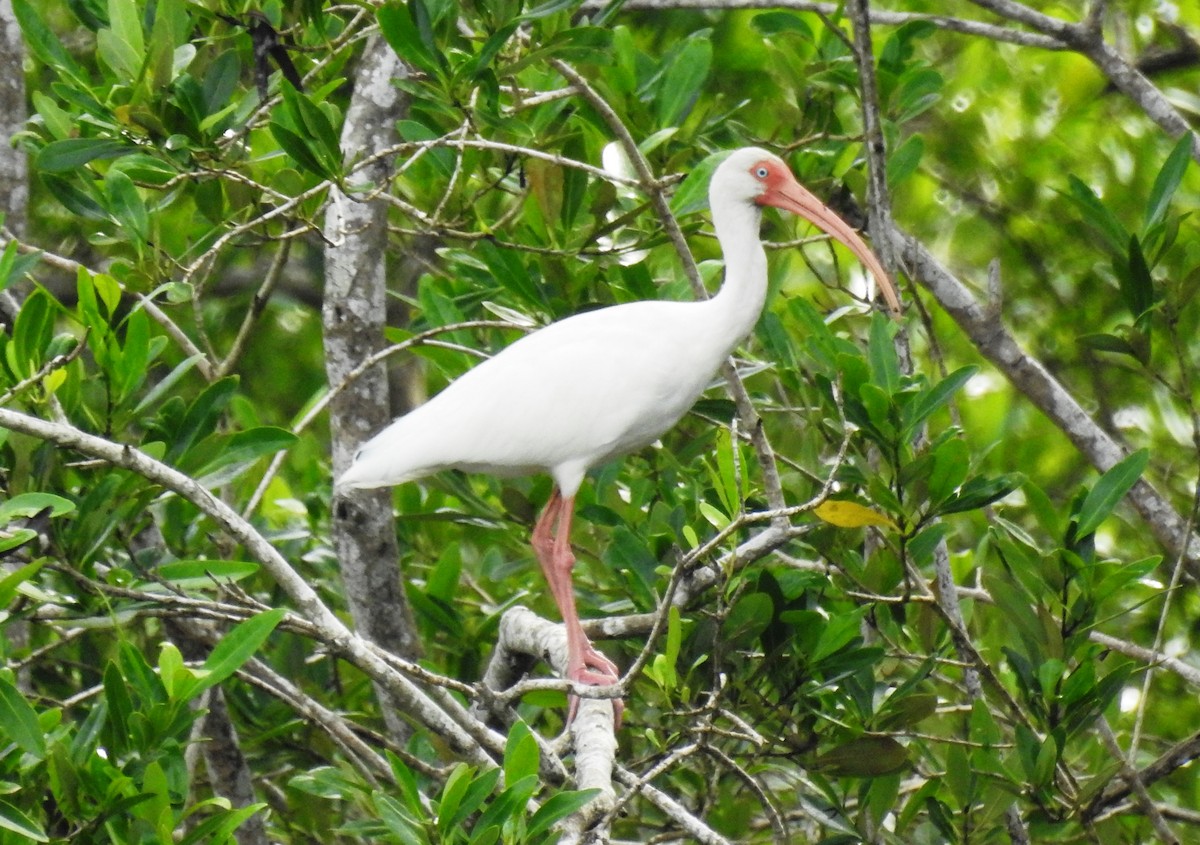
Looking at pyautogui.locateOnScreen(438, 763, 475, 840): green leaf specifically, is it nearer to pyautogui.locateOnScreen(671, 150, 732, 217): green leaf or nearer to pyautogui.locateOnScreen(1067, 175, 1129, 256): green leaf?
pyautogui.locateOnScreen(671, 150, 732, 217): green leaf

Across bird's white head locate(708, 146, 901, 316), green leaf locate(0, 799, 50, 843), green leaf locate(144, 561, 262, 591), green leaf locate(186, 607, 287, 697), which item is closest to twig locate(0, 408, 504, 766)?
green leaf locate(186, 607, 287, 697)

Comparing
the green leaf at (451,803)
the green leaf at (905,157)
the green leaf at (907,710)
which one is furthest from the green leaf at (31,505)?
the green leaf at (905,157)

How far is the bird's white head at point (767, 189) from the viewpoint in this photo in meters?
5.84

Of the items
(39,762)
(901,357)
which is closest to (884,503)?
(901,357)

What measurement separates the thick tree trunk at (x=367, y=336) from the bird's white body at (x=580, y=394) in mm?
664

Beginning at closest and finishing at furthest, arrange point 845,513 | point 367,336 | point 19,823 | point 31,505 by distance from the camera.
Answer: point 19,823
point 31,505
point 845,513
point 367,336

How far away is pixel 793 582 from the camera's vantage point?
5215 mm

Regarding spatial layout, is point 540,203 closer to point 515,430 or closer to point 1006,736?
point 515,430

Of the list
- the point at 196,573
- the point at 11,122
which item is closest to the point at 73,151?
the point at 11,122

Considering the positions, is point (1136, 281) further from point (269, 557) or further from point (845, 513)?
point (269, 557)

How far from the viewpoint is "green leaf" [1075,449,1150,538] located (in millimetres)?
4691

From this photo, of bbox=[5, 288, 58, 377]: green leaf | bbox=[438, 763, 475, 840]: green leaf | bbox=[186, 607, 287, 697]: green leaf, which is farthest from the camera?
bbox=[5, 288, 58, 377]: green leaf

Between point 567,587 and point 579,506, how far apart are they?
17.3 inches

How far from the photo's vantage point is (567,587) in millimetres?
5875
